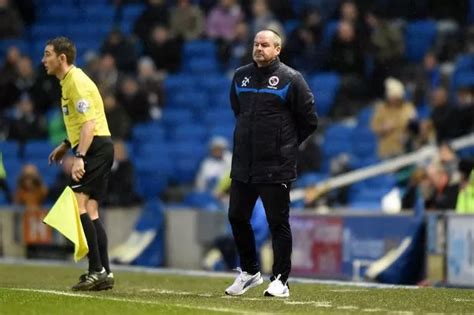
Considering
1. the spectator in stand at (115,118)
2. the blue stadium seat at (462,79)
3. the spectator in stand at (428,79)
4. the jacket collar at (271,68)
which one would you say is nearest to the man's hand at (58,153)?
the jacket collar at (271,68)

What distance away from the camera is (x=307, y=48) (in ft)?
69.5

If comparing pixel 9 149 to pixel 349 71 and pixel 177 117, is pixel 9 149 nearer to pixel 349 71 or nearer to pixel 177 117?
pixel 177 117

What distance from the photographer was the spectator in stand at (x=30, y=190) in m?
20.6

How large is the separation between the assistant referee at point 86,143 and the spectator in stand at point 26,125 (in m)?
11.4

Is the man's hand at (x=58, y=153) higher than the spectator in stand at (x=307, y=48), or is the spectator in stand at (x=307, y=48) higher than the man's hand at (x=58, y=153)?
the spectator in stand at (x=307, y=48)

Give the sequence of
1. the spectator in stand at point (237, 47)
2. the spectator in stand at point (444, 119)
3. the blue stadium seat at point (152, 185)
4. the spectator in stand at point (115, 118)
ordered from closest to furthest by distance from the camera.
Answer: the spectator in stand at point (444, 119) → the blue stadium seat at point (152, 185) → the spectator in stand at point (115, 118) → the spectator in stand at point (237, 47)

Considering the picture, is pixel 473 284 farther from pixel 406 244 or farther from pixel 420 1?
pixel 420 1

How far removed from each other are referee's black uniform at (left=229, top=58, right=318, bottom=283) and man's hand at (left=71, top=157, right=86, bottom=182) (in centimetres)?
134

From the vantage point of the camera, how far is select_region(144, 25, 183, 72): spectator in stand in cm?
2342

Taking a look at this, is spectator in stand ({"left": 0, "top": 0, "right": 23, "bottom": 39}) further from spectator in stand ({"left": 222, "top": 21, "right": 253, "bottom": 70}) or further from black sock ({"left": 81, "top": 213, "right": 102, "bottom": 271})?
black sock ({"left": 81, "top": 213, "right": 102, "bottom": 271})

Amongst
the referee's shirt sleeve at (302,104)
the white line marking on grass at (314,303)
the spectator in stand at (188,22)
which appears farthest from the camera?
the spectator in stand at (188,22)

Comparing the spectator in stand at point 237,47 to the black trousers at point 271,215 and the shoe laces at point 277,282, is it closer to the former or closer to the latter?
the black trousers at point 271,215

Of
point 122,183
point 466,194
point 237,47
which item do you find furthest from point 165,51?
point 466,194

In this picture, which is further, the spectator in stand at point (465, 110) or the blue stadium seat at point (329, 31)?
the blue stadium seat at point (329, 31)
